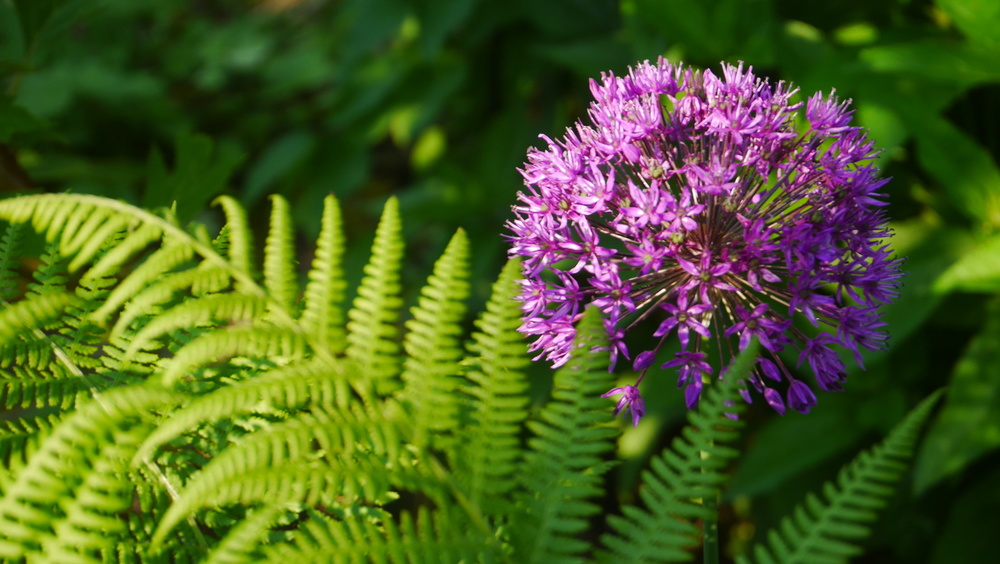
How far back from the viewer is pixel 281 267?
1.28 metres

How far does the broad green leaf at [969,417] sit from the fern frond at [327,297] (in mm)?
2083

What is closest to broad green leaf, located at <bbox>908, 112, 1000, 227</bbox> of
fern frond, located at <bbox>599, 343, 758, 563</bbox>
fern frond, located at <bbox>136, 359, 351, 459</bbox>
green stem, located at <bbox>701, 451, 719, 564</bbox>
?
green stem, located at <bbox>701, 451, 719, 564</bbox>

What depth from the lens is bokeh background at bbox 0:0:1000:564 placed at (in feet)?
8.43

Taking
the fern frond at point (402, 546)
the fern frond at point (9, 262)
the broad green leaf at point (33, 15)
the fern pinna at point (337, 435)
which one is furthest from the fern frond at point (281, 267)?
the broad green leaf at point (33, 15)

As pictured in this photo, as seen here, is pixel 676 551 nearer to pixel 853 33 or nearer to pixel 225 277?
pixel 225 277

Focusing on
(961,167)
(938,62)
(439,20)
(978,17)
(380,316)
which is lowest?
(380,316)

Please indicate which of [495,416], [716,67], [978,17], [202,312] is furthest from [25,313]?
[978,17]

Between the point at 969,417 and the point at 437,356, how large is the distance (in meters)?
2.18

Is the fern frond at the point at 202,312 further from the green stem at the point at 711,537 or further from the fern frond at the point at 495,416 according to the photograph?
the green stem at the point at 711,537

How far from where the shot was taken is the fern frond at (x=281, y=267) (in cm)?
126

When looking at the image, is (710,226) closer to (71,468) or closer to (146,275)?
(146,275)

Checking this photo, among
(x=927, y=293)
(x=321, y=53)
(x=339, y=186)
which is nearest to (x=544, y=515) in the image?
(x=927, y=293)

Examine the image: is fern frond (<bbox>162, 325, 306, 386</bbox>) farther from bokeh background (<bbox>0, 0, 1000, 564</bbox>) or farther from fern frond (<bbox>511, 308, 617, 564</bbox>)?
bokeh background (<bbox>0, 0, 1000, 564</bbox>)

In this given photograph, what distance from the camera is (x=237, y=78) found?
6727 mm
